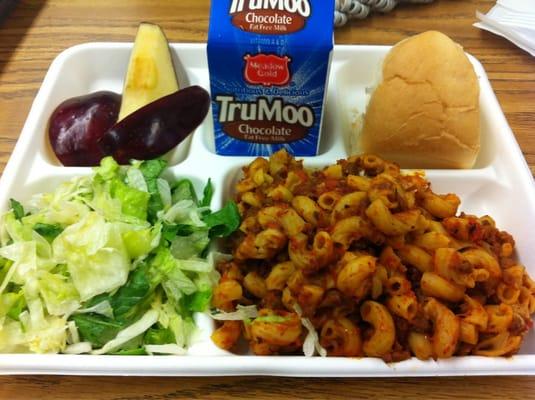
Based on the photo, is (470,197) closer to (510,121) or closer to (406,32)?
(510,121)

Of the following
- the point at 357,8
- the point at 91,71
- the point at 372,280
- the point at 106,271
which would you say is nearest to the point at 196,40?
Answer: the point at 91,71

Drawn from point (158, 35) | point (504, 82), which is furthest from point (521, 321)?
point (158, 35)

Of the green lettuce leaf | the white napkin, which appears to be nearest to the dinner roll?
the green lettuce leaf

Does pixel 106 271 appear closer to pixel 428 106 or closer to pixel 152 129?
pixel 152 129

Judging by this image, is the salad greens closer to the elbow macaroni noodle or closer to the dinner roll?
the elbow macaroni noodle

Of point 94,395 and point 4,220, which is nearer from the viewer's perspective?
point 94,395

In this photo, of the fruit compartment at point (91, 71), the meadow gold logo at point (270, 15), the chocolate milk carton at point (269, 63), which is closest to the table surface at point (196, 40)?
the fruit compartment at point (91, 71)
